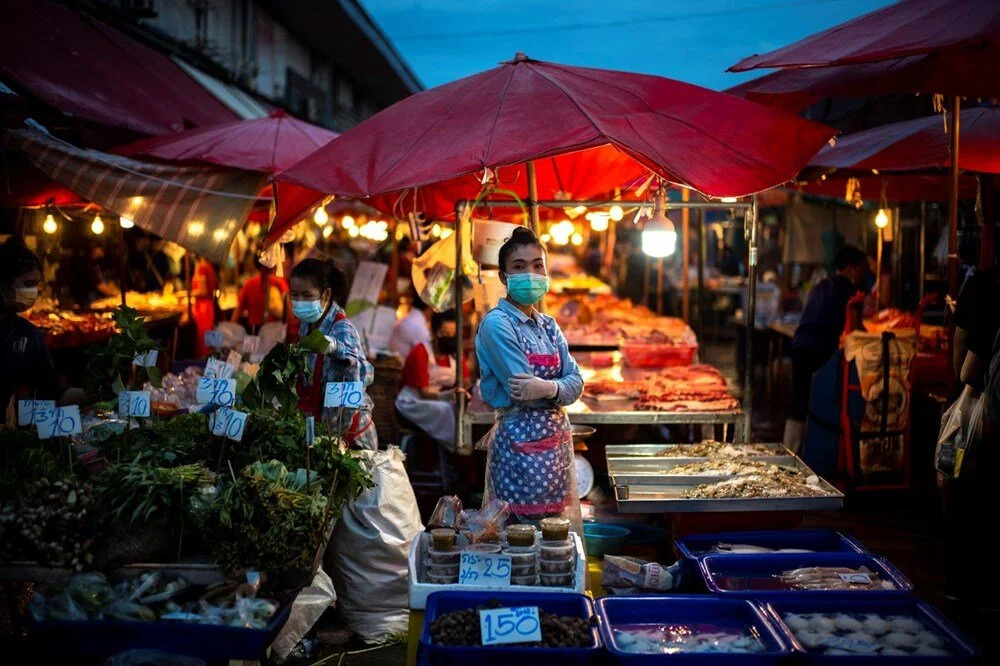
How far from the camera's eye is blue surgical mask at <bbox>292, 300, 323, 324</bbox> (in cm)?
509

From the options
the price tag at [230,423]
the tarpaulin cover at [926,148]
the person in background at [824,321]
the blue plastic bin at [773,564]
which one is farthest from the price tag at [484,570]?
the person in background at [824,321]

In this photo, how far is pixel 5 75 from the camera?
268 inches

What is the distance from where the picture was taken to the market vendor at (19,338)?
4902 mm

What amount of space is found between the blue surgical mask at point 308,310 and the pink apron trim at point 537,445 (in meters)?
1.51

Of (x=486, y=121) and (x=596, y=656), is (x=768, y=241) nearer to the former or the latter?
(x=486, y=121)

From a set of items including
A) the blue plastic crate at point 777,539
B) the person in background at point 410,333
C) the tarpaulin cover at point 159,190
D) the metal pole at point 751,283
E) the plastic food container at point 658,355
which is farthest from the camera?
the person in background at point 410,333

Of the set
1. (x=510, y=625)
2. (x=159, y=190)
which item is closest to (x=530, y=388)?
(x=510, y=625)

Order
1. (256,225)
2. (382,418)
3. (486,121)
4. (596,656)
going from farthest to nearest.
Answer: (256,225)
(382,418)
(486,121)
(596,656)

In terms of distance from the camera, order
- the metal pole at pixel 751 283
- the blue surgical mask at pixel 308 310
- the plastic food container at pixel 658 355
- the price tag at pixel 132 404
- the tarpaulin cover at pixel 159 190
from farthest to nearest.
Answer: the plastic food container at pixel 658 355
the tarpaulin cover at pixel 159 190
the metal pole at pixel 751 283
the blue surgical mask at pixel 308 310
the price tag at pixel 132 404

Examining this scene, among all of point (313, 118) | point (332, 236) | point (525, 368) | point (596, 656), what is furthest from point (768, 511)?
point (313, 118)

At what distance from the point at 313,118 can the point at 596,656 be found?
68.1 feet

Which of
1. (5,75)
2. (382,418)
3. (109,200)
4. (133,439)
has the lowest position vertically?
(382,418)

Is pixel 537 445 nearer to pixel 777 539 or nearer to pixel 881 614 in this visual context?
pixel 777 539

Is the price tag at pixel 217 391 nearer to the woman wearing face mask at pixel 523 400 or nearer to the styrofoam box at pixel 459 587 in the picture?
the styrofoam box at pixel 459 587
